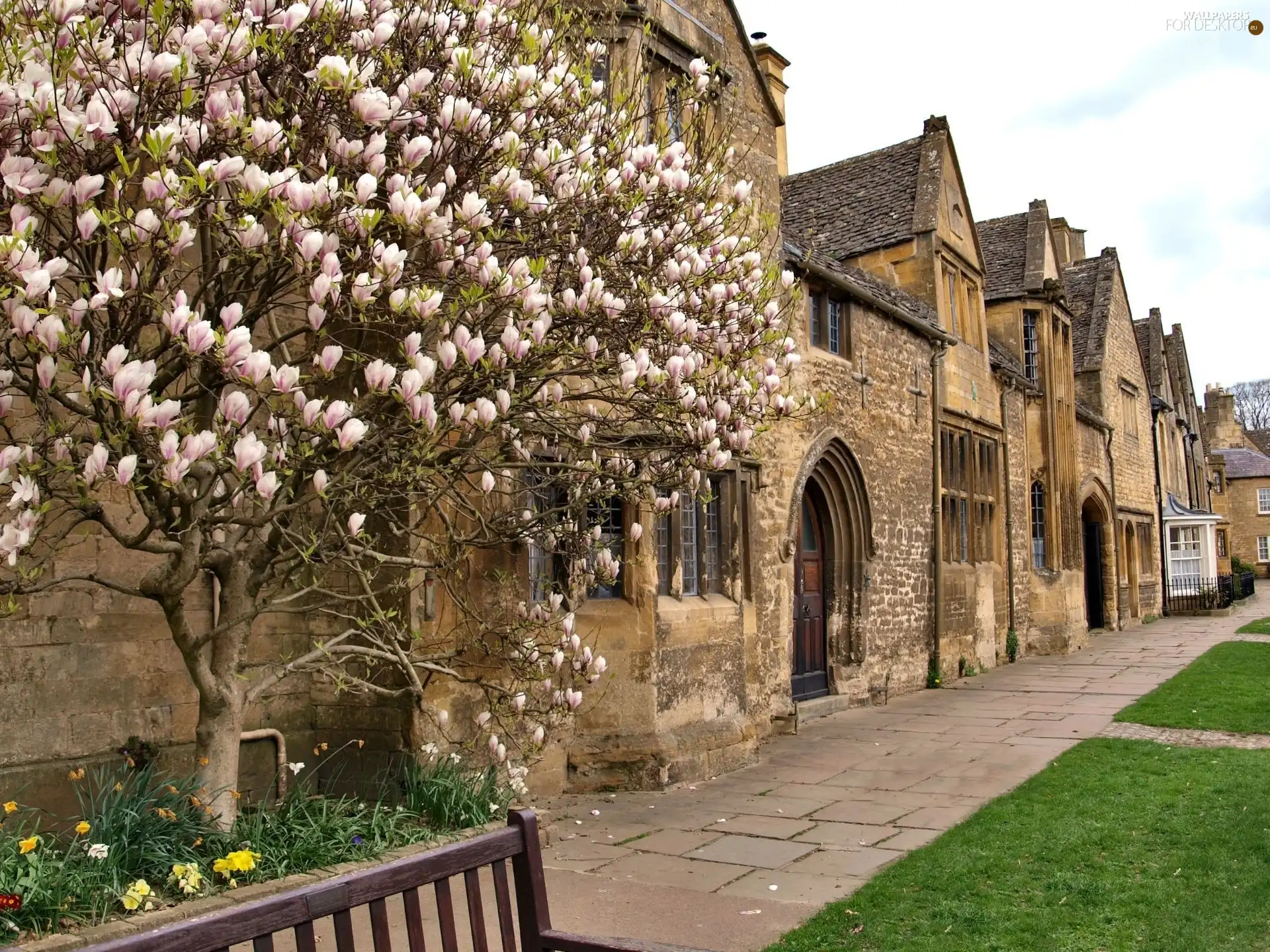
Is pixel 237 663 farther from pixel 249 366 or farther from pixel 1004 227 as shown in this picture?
pixel 1004 227

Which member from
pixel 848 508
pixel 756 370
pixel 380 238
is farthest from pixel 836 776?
pixel 380 238

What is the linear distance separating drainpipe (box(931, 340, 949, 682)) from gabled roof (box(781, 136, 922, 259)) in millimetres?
2495

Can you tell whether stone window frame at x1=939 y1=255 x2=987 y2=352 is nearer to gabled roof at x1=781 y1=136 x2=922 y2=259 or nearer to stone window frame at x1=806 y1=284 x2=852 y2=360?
gabled roof at x1=781 y1=136 x2=922 y2=259

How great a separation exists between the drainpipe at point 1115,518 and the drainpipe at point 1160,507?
6.75 meters

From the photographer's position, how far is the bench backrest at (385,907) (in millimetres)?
2295

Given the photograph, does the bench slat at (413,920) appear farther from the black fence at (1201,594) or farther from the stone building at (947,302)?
the black fence at (1201,594)

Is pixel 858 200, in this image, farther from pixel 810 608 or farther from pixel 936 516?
pixel 810 608

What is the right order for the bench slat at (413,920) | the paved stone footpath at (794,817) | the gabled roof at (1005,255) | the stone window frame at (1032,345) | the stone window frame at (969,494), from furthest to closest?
the gabled roof at (1005,255) → the stone window frame at (1032,345) → the stone window frame at (969,494) → the paved stone footpath at (794,817) → the bench slat at (413,920)

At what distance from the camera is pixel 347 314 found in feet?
16.7

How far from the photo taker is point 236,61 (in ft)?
14.5

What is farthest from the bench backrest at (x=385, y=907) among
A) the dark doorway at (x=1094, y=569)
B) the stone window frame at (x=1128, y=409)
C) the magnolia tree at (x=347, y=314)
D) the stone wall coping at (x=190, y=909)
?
the stone window frame at (x=1128, y=409)

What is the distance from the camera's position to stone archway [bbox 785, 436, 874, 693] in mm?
14555

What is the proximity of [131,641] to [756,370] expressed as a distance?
4215 millimetres

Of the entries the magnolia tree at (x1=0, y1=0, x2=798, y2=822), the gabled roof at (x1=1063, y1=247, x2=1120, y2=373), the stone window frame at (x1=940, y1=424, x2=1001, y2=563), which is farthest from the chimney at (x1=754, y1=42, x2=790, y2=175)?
the gabled roof at (x1=1063, y1=247, x2=1120, y2=373)
